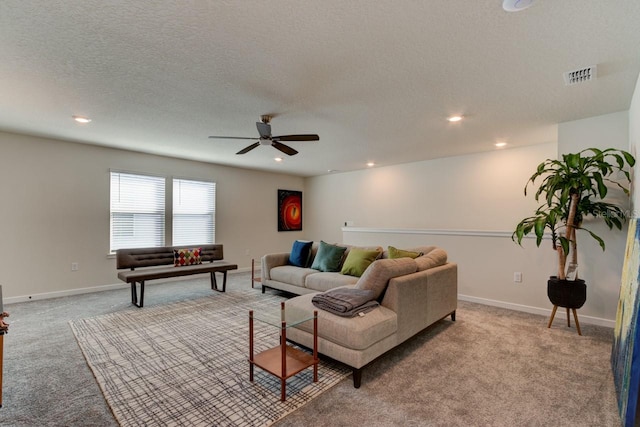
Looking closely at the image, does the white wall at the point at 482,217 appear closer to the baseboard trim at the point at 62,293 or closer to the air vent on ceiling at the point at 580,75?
the air vent on ceiling at the point at 580,75

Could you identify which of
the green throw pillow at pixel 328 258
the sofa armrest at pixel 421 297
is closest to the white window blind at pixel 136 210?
the green throw pillow at pixel 328 258

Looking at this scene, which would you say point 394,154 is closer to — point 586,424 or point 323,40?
point 323,40

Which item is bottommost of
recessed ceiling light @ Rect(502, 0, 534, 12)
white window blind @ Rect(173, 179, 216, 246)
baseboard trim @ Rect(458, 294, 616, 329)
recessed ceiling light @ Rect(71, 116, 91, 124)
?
baseboard trim @ Rect(458, 294, 616, 329)

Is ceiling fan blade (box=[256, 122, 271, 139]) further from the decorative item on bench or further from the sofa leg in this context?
the decorative item on bench

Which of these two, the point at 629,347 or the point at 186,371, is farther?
the point at 186,371

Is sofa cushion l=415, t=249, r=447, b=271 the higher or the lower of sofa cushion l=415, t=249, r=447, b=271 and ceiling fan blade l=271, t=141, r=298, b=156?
the lower

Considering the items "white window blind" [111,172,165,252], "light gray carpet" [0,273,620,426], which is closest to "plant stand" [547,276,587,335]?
"light gray carpet" [0,273,620,426]

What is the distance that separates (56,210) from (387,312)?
5.23m

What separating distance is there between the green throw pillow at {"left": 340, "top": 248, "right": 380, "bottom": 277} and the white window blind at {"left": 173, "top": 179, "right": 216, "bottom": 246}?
3.59m

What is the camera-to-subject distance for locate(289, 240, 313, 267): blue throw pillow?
487 cm

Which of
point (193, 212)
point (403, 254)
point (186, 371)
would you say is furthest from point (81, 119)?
point (403, 254)

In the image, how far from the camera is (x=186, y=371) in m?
2.42

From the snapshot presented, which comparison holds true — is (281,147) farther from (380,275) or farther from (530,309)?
(530,309)

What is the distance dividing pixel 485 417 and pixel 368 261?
233 centimetres
